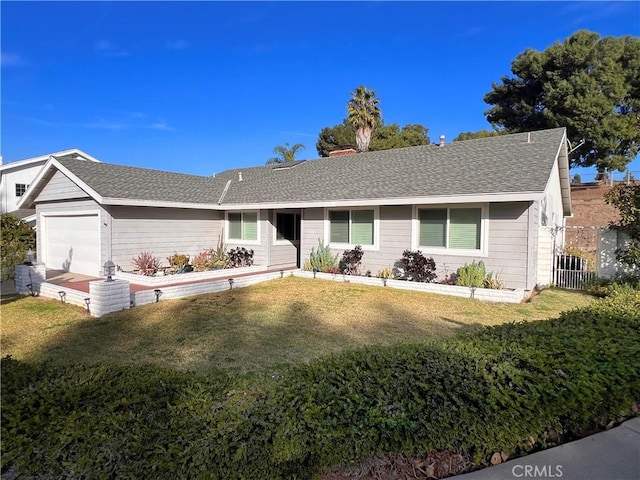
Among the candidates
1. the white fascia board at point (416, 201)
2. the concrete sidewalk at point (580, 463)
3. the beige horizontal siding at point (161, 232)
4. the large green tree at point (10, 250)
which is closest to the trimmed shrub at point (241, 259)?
the beige horizontal siding at point (161, 232)

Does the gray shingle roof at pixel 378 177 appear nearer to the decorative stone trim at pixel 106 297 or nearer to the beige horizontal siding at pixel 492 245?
the beige horizontal siding at pixel 492 245

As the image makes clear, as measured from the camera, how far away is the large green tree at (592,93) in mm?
25062

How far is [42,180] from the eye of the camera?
45.6 feet

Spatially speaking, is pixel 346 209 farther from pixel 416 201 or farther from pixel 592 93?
pixel 592 93

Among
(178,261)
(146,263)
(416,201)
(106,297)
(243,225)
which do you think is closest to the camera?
(106,297)

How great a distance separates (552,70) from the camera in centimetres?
2723

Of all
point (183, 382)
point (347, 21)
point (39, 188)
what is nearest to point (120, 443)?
point (183, 382)

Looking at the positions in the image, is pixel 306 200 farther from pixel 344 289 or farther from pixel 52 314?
pixel 52 314

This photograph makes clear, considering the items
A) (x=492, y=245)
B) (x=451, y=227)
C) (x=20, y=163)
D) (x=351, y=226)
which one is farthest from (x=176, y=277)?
(x=20, y=163)

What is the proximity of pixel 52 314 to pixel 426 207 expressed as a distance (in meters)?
10.5

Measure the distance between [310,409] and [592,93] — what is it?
103 feet

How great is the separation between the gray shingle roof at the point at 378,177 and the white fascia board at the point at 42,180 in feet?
0.69

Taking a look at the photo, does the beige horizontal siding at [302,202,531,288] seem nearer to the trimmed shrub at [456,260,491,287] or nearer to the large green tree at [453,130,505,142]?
the trimmed shrub at [456,260,491,287]

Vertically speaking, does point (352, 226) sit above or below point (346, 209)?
below
